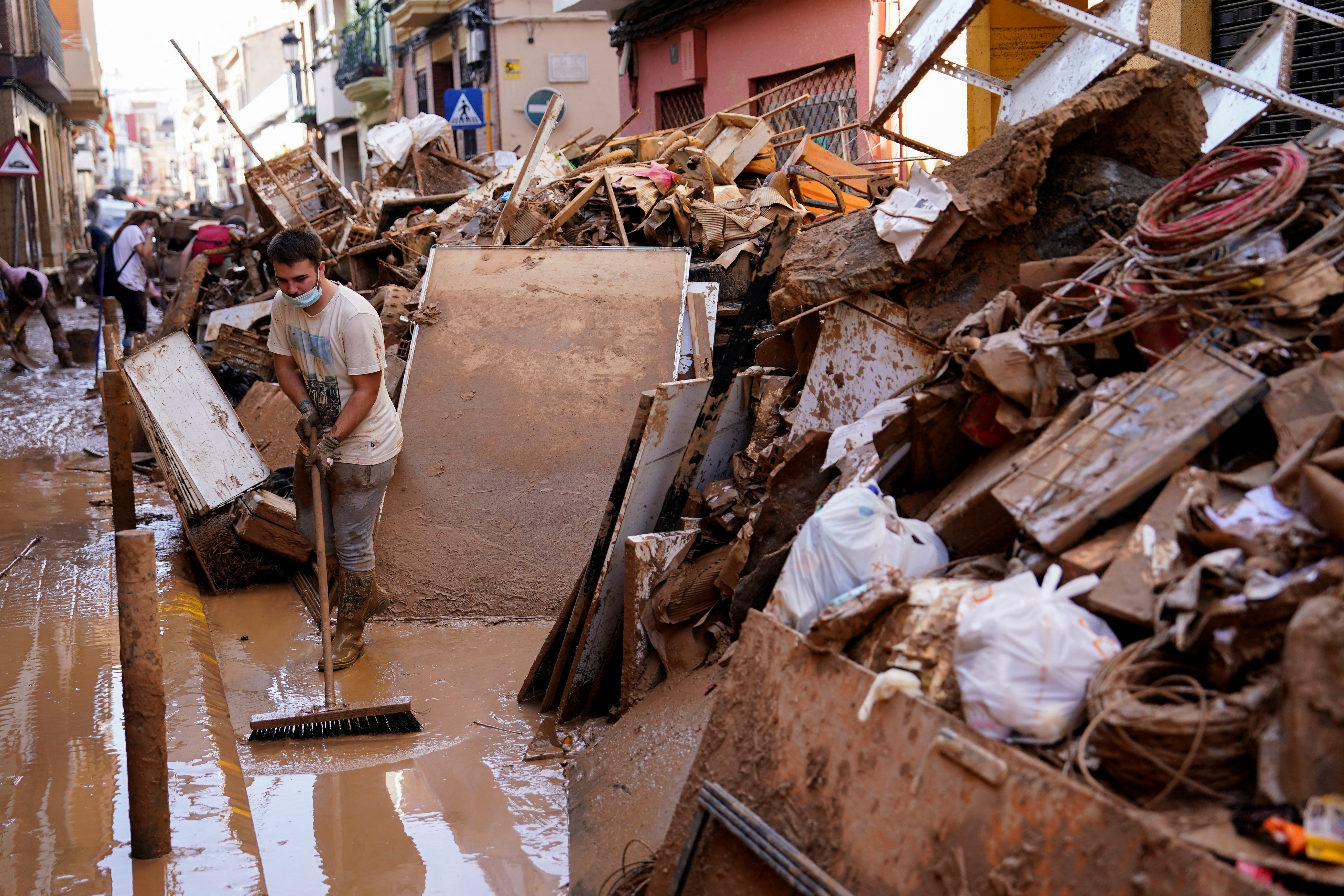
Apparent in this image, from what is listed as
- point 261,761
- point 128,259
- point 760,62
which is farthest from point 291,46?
point 261,761

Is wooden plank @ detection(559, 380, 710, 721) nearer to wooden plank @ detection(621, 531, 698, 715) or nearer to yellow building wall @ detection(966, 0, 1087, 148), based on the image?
wooden plank @ detection(621, 531, 698, 715)

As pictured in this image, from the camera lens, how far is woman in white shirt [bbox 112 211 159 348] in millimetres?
12531

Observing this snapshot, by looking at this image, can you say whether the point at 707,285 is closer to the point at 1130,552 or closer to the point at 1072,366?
the point at 1072,366

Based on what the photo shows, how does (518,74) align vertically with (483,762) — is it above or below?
above

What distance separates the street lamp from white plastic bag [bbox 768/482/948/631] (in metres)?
33.9

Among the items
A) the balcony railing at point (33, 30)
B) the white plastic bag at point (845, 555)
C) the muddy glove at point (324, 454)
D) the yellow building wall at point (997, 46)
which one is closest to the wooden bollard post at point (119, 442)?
the muddy glove at point (324, 454)

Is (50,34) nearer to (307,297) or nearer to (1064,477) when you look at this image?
(307,297)

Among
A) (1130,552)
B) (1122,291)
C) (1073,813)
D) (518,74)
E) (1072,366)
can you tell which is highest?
(518,74)

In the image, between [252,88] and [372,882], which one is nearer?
[372,882]

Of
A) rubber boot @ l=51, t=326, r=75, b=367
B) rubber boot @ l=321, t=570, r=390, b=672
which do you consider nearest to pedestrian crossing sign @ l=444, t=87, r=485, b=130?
rubber boot @ l=51, t=326, r=75, b=367

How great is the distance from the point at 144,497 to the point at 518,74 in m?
14.4

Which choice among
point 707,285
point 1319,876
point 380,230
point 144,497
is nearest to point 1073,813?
point 1319,876

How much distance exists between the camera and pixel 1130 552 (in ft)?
7.56

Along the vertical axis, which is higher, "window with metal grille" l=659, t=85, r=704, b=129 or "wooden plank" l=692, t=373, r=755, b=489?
"window with metal grille" l=659, t=85, r=704, b=129
